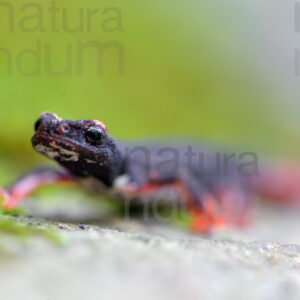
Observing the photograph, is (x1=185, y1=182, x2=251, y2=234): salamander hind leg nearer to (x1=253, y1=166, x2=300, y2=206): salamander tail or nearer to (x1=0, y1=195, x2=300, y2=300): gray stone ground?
(x1=253, y1=166, x2=300, y2=206): salamander tail

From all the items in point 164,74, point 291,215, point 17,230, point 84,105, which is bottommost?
point 291,215

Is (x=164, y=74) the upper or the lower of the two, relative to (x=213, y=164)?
upper

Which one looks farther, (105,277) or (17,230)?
(17,230)

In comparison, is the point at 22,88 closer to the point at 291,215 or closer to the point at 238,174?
the point at 238,174

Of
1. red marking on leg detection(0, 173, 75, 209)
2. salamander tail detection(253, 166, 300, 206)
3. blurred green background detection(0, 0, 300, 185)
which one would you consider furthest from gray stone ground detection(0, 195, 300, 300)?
salamander tail detection(253, 166, 300, 206)

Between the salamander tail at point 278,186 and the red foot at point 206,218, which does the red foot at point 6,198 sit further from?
the salamander tail at point 278,186

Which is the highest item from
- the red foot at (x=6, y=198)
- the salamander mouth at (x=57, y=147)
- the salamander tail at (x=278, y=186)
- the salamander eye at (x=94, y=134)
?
the salamander eye at (x=94, y=134)

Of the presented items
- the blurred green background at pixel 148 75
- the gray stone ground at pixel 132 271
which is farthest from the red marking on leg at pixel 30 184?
the gray stone ground at pixel 132 271

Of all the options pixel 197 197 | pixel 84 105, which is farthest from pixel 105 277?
pixel 84 105
